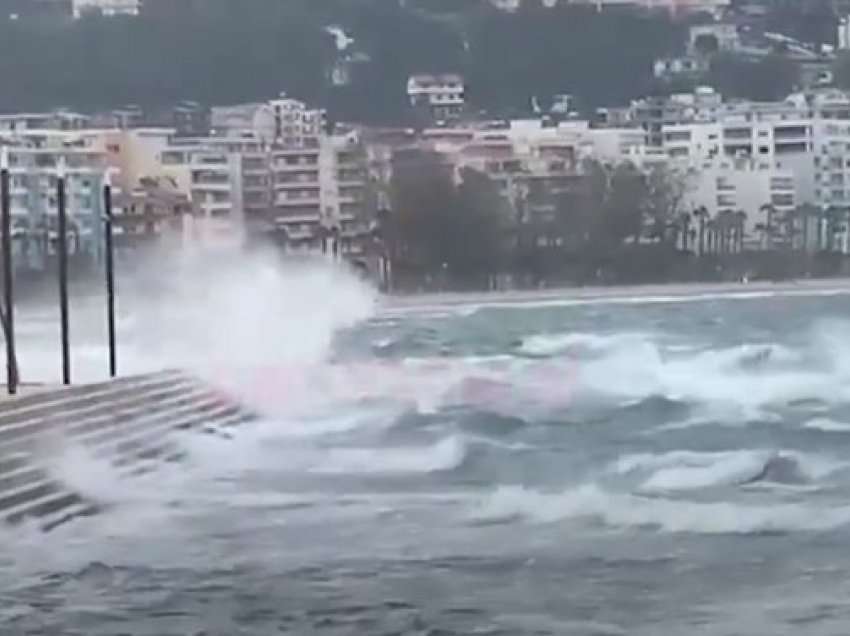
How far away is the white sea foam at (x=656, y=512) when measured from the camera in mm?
6543

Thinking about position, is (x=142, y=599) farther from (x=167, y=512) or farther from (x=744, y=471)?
(x=744, y=471)

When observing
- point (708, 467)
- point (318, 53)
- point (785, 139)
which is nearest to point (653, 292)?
point (785, 139)

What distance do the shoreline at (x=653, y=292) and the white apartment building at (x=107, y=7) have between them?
14.9ft

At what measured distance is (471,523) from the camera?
22.0 feet

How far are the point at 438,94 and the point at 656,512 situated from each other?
18826 millimetres

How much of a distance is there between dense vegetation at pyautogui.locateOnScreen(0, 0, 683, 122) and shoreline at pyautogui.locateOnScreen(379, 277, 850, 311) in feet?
7.84

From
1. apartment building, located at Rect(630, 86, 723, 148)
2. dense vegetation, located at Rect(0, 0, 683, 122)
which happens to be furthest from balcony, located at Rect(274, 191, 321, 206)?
apartment building, located at Rect(630, 86, 723, 148)

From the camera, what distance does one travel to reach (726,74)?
25438 millimetres

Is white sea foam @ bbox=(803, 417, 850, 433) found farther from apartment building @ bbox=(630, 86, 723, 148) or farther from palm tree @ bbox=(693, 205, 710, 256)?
apartment building @ bbox=(630, 86, 723, 148)

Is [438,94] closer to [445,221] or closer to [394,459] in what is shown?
[445,221]

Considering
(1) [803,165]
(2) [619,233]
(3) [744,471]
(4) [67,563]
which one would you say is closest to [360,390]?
(3) [744,471]

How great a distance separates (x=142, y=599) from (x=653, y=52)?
69.8 feet

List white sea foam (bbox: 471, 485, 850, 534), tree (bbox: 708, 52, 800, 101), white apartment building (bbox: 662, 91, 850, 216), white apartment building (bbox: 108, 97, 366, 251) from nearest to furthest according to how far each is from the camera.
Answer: white sea foam (bbox: 471, 485, 850, 534), white apartment building (bbox: 108, 97, 366, 251), white apartment building (bbox: 662, 91, 850, 216), tree (bbox: 708, 52, 800, 101)

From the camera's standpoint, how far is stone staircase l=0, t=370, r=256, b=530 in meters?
7.13
